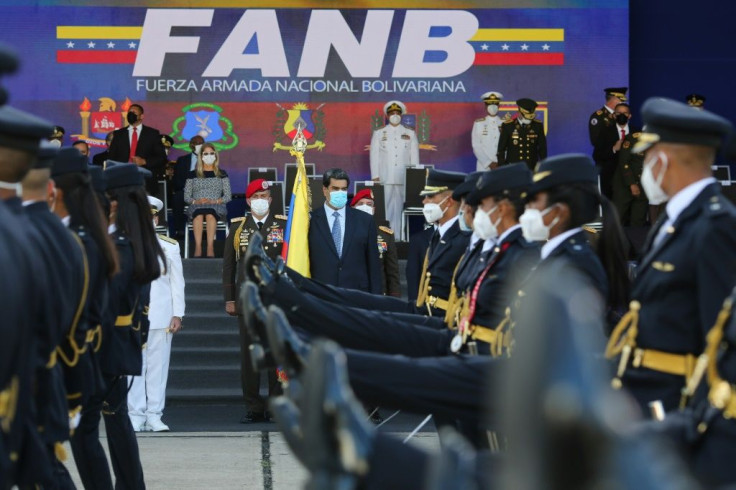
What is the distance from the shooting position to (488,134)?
17.9 m

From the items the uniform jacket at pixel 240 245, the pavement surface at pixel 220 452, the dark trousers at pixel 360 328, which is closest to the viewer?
the dark trousers at pixel 360 328

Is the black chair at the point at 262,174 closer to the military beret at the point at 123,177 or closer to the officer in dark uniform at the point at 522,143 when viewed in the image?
the officer in dark uniform at the point at 522,143

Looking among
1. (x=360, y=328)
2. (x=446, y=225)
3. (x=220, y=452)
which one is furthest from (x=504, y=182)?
(x=220, y=452)

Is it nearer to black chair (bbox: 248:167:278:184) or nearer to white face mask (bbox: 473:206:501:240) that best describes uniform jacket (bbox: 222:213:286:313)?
white face mask (bbox: 473:206:501:240)

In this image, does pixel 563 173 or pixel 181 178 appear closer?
pixel 563 173

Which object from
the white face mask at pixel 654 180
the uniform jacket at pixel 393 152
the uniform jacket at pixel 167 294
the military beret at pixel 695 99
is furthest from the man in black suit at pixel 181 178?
the white face mask at pixel 654 180

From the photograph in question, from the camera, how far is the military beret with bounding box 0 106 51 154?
359 cm

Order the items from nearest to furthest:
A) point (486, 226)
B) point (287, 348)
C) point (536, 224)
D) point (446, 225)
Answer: point (287, 348) < point (536, 224) < point (486, 226) < point (446, 225)

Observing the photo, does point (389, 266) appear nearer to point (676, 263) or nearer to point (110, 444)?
point (110, 444)

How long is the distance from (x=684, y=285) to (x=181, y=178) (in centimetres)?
1347

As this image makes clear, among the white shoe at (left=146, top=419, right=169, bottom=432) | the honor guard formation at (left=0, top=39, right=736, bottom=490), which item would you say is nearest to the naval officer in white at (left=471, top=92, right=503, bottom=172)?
the white shoe at (left=146, top=419, right=169, bottom=432)

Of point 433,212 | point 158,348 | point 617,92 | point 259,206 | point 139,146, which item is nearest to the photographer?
point 433,212

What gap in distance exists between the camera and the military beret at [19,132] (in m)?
3.59

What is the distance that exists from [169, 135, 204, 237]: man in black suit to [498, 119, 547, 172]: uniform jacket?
12.2 feet
